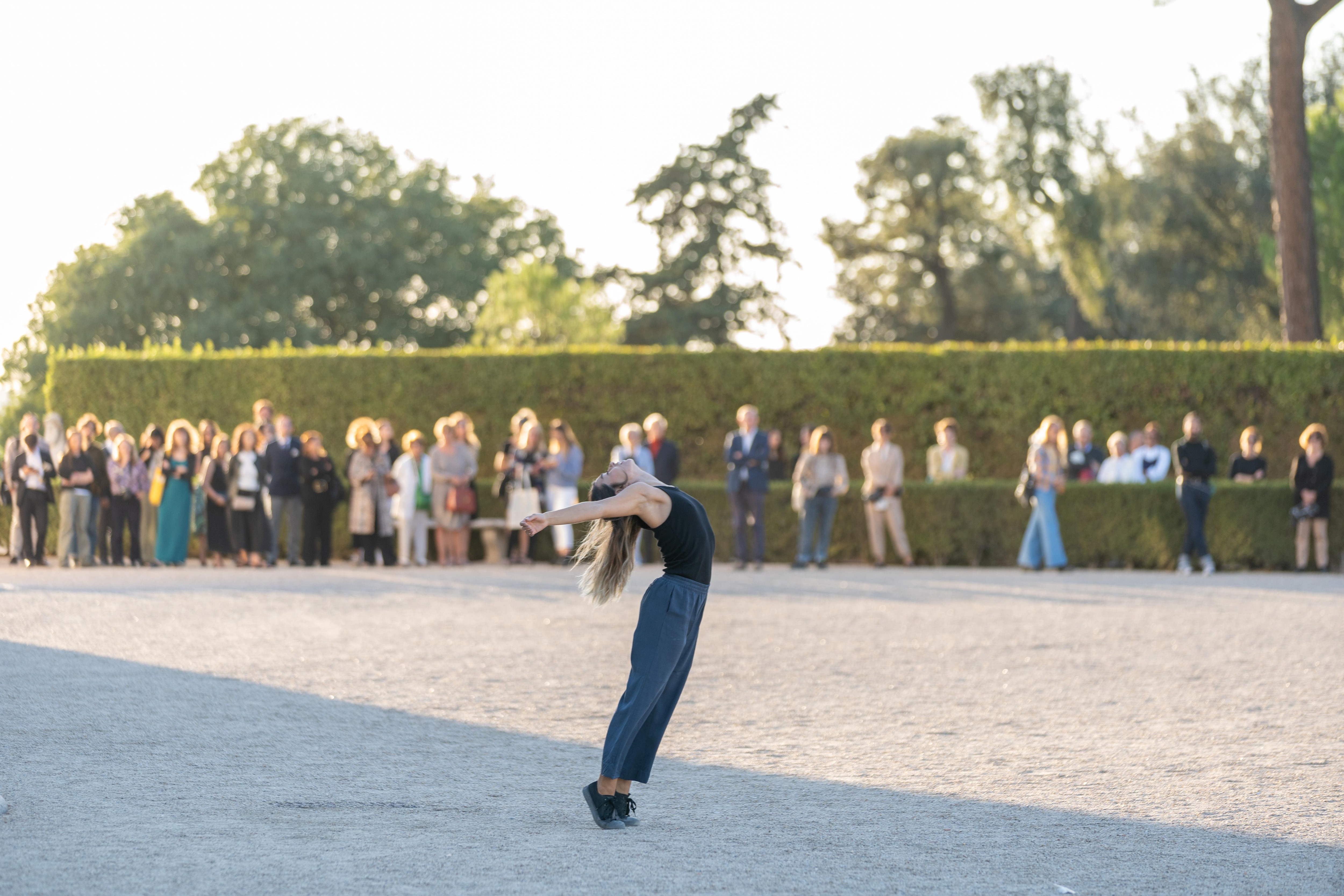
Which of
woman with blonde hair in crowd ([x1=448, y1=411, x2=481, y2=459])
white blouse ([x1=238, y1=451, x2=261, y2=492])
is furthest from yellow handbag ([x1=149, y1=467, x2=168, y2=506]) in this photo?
woman with blonde hair in crowd ([x1=448, y1=411, x2=481, y2=459])

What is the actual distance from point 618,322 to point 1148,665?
39.0m

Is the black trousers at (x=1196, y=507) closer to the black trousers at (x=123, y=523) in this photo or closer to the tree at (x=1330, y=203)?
the black trousers at (x=123, y=523)

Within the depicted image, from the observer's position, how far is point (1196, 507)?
20.2 metres

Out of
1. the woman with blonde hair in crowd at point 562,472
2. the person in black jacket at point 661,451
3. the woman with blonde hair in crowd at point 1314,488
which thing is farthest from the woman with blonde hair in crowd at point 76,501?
the woman with blonde hair in crowd at point 1314,488

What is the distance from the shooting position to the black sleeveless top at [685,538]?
653 cm

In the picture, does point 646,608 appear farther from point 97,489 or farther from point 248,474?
point 97,489

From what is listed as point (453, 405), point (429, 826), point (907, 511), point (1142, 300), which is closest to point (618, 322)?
point (1142, 300)

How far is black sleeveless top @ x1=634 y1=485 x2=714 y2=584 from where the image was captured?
21.4 ft

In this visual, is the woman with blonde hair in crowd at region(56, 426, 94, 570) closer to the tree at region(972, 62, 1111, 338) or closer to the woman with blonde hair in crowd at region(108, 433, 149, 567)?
the woman with blonde hair in crowd at region(108, 433, 149, 567)

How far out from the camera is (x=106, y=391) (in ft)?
84.6

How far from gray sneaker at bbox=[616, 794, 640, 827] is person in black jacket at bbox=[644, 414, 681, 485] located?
47.2 feet

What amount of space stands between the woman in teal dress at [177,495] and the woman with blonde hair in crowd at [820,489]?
7.86 metres

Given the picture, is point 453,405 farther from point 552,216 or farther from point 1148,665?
point 552,216

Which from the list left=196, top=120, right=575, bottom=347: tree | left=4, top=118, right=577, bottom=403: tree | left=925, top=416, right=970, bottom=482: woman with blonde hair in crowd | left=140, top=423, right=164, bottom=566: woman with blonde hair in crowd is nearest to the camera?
left=140, top=423, right=164, bottom=566: woman with blonde hair in crowd
